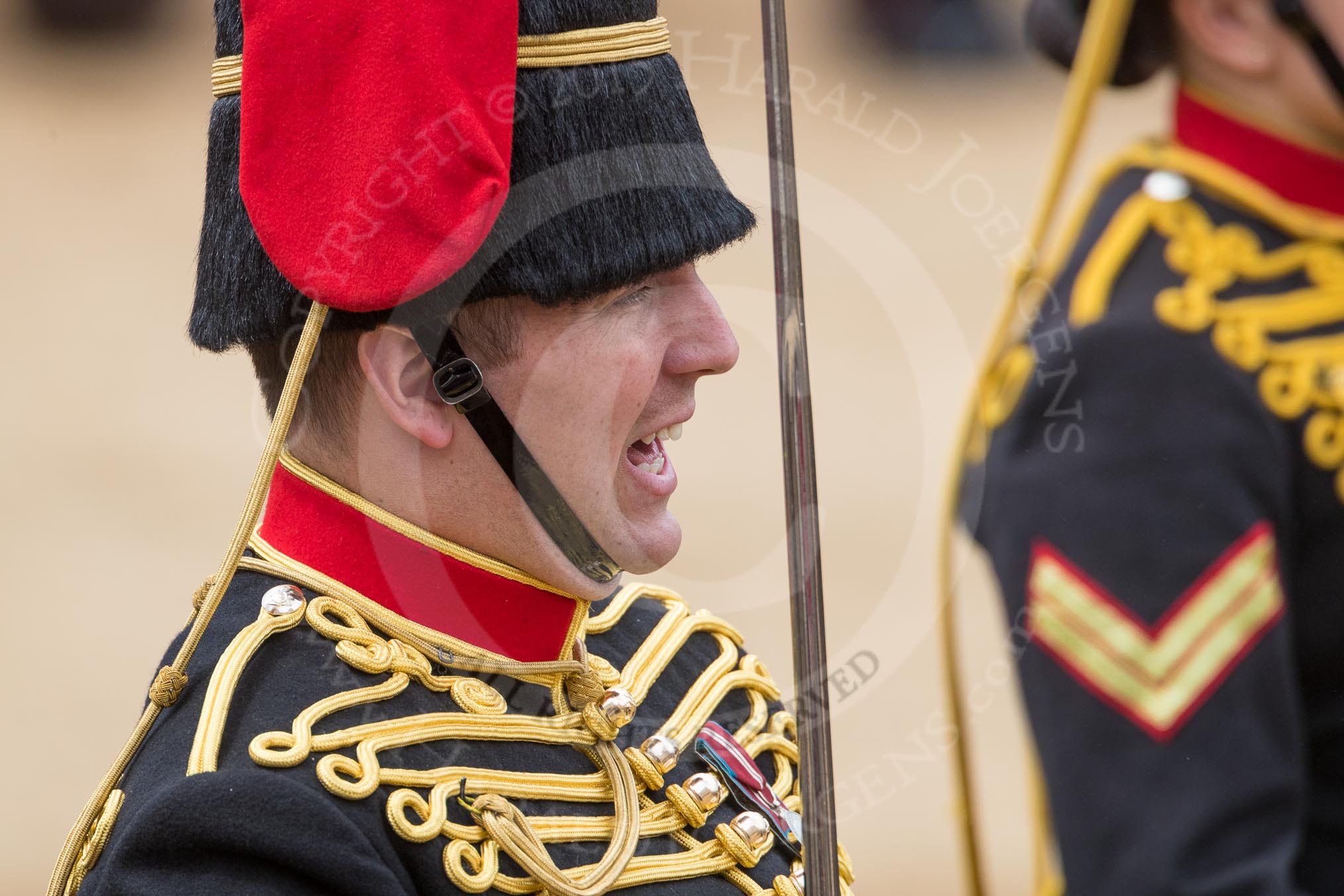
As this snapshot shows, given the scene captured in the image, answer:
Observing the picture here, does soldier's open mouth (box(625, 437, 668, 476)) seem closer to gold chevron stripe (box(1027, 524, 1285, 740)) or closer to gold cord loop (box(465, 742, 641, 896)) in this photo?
gold cord loop (box(465, 742, 641, 896))

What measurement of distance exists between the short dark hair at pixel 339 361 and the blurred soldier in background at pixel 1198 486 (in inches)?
18.6

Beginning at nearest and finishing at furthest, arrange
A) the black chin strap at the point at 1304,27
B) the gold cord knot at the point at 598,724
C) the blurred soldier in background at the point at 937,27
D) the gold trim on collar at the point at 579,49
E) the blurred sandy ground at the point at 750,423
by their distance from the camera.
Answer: the black chin strap at the point at 1304,27 < the gold trim on collar at the point at 579,49 < the gold cord knot at the point at 598,724 < the blurred sandy ground at the point at 750,423 < the blurred soldier in background at the point at 937,27

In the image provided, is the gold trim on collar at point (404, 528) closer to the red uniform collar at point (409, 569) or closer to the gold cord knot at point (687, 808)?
the red uniform collar at point (409, 569)

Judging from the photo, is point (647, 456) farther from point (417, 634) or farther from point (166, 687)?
point (166, 687)

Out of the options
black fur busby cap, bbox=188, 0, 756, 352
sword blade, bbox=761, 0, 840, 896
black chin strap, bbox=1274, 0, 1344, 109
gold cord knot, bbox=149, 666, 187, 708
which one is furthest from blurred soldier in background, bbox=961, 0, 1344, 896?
gold cord knot, bbox=149, 666, 187, 708

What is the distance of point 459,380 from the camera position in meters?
1.43

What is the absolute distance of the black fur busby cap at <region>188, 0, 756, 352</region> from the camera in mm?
1416

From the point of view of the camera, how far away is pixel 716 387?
4715 millimetres

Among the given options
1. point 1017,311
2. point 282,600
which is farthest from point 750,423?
point 1017,311

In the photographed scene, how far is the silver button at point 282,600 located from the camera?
1.46 metres

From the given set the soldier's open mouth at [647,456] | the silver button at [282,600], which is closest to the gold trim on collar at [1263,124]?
the soldier's open mouth at [647,456]

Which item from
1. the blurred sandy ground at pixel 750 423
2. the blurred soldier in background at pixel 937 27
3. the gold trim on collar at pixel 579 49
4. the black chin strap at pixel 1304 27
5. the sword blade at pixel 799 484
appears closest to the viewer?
the black chin strap at pixel 1304 27

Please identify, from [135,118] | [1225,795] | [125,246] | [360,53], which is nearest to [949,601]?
[1225,795]

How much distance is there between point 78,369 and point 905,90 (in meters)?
2.90
